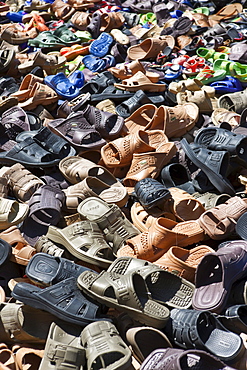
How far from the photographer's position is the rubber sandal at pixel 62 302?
281 cm

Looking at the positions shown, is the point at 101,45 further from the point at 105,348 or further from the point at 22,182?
the point at 105,348

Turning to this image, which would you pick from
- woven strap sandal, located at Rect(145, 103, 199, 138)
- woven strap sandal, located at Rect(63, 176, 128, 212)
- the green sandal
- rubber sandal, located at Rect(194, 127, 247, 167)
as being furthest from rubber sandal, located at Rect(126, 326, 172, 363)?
the green sandal

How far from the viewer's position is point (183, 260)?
339cm

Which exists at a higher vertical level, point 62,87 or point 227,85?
point 227,85

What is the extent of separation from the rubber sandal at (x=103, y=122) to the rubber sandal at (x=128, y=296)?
77.6 inches

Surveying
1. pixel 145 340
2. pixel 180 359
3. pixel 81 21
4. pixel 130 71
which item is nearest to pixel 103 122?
pixel 130 71

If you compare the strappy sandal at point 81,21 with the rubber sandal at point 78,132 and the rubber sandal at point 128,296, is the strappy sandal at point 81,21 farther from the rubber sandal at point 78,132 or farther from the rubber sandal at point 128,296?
the rubber sandal at point 128,296

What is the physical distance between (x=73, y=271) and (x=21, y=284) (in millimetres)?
340

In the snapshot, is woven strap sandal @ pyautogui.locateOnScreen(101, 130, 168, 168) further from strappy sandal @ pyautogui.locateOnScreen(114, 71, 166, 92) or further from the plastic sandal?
the plastic sandal

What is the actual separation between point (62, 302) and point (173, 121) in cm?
229

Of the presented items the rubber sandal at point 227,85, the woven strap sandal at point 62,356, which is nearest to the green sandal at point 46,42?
the rubber sandal at point 227,85

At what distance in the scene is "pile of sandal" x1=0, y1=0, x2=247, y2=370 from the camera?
2.80 meters

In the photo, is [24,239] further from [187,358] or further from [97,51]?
[97,51]

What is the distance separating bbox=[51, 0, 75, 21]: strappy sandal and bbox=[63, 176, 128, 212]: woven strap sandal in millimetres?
3993
